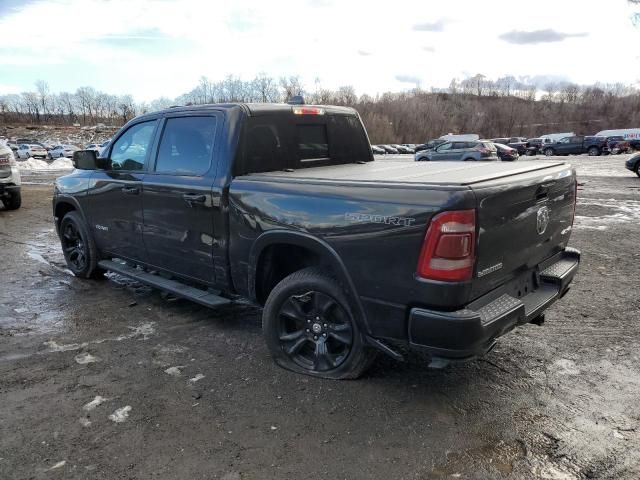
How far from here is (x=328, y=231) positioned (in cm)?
322

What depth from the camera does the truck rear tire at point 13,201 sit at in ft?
A: 37.6

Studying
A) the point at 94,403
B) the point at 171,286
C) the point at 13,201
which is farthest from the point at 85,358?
the point at 13,201

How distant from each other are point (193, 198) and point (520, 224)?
8.15 ft

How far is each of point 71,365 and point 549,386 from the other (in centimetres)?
349

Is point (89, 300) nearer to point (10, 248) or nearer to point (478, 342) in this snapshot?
point (10, 248)

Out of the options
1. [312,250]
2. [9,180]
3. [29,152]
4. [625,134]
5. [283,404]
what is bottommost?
[29,152]

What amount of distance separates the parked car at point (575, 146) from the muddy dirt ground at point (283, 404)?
43.8 meters

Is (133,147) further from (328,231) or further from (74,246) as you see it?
(328,231)

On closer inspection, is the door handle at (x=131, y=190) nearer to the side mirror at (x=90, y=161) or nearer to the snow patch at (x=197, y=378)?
the side mirror at (x=90, y=161)

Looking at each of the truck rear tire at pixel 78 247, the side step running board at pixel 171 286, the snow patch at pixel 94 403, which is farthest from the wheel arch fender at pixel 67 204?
the snow patch at pixel 94 403

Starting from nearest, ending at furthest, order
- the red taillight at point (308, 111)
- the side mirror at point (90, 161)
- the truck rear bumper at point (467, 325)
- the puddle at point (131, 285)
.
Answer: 1. the truck rear bumper at point (467, 325)
2. the red taillight at point (308, 111)
3. the side mirror at point (90, 161)
4. the puddle at point (131, 285)

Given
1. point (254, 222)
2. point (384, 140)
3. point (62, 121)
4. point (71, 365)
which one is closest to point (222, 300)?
point (254, 222)

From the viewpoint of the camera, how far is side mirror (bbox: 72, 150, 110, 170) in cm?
532

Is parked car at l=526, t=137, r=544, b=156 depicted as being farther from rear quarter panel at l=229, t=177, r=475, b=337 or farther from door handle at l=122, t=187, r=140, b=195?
rear quarter panel at l=229, t=177, r=475, b=337
